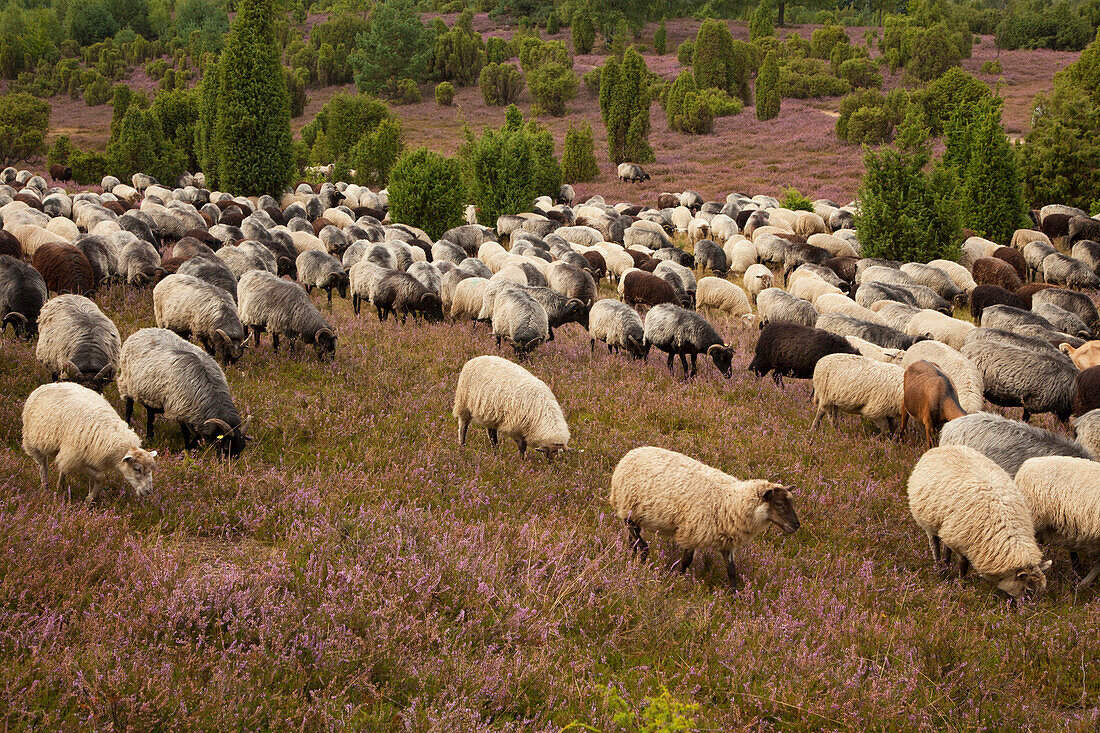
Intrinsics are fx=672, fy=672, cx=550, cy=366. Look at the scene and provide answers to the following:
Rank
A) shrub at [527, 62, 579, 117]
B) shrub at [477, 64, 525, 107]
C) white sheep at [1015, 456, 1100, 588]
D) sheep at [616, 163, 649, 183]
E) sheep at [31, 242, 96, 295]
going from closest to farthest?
white sheep at [1015, 456, 1100, 588], sheep at [31, 242, 96, 295], sheep at [616, 163, 649, 183], shrub at [527, 62, 579, 117], shrub at [477, 64, 525, 107]

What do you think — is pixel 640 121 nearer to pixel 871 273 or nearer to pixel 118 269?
pixel 871 273

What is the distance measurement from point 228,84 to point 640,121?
1031 inches

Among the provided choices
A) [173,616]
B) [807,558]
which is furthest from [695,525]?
[173,616]

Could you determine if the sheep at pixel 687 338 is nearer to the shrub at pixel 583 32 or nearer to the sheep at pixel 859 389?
the sheep at pixel 859 389

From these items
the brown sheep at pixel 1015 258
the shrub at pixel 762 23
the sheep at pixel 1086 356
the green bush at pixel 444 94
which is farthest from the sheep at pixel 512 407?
the shrub at pixel 762 23

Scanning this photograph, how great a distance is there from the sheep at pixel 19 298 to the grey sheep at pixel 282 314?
2987 millimetres

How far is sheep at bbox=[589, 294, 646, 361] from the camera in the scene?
13.6m

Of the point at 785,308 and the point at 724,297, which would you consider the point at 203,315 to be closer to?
the point at 785,308

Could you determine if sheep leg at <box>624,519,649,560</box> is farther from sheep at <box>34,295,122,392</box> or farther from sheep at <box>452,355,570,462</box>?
sheep at <box>34,295,122,392</box>

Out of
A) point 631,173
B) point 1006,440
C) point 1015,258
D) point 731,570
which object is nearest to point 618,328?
point 1006,440

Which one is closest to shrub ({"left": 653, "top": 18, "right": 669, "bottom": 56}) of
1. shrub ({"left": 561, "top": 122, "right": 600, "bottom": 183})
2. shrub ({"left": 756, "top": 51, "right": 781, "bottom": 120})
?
shrub ({"left": 756, "top": 51, "right": 781, "bottom": 120})

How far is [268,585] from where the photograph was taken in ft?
15.6

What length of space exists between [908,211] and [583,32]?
7610 cm

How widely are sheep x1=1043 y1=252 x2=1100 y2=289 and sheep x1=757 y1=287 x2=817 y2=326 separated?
40.3 ft
